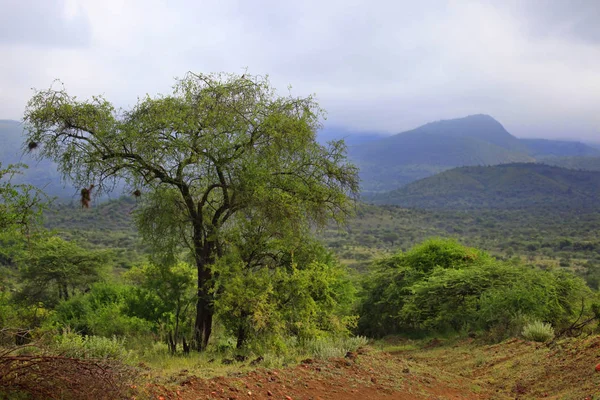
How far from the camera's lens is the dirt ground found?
7406 millimetres

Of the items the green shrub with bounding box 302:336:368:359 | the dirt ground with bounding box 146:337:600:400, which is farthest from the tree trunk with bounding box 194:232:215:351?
the dirt ground with bounding box 146:337:600:400

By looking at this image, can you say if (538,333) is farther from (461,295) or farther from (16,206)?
(16,206)

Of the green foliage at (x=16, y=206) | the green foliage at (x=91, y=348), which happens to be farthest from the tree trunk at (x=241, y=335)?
the green foliage at (x=16, y=206)

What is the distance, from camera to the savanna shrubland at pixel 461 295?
18438 millimetres

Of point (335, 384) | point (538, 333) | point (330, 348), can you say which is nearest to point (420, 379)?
point (330, 348)

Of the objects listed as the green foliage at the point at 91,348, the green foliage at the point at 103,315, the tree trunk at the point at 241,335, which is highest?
the green foliage at the point at 91,348

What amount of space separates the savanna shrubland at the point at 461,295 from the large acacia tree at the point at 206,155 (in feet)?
26.2

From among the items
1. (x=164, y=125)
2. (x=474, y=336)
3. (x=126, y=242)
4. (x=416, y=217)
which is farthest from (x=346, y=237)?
(x=164, y=125)

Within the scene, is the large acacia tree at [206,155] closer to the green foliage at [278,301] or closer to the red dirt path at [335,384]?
the green foliage at [278,301]

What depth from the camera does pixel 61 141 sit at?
13953mm

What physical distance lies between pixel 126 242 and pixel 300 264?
68.8 m

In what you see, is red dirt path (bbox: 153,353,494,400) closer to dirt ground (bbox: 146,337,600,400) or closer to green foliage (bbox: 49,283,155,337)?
dirt ground (bbox: 146,337,600,400)

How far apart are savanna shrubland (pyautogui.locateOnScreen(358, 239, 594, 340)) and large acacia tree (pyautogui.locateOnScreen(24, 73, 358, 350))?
314 inches

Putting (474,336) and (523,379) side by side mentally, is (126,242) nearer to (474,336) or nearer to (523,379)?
(474,336)
